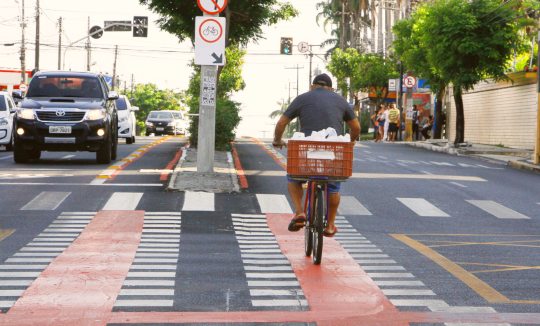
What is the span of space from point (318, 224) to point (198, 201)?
21.4 feet

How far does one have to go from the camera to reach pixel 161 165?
24938mm

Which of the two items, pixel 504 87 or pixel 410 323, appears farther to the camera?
pixel 504 87

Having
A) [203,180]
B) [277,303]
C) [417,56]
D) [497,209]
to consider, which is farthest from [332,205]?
[417,56]

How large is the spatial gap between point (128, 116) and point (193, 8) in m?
8.41

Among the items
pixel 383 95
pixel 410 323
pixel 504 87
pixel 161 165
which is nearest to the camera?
pixel 410 323

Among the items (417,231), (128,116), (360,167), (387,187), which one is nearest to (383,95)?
(128,116)

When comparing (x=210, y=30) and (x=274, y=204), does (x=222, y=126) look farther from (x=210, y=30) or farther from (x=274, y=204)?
(x=274, y=204)

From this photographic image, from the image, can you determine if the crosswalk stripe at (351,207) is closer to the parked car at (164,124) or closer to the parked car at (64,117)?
the parked car at (64,117)

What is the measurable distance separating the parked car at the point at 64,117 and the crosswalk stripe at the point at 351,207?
7454 millimetres

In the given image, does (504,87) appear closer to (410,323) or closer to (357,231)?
(357,231)

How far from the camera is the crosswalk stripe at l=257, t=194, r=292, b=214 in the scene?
15906 millimetres

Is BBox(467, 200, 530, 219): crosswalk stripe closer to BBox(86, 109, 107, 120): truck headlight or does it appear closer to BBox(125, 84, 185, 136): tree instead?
BBox(86, 109, 107, 120): truck headlight

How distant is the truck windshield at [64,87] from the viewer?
962 inches

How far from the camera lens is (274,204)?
1680 centimetres
